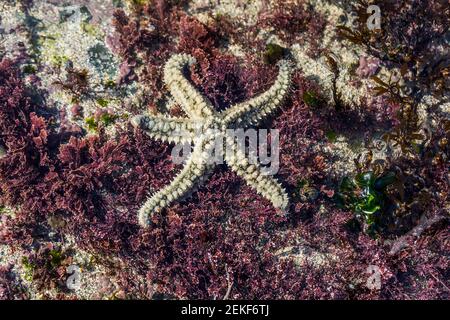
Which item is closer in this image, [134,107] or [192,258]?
[192,258]

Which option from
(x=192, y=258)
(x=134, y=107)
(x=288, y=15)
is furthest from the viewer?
Result: (x=288, y=15)

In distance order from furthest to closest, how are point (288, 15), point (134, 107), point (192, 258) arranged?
point (288, 15), point (134, 107), point (192, 258)

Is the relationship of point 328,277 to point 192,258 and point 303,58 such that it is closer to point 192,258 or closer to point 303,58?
point 192,258

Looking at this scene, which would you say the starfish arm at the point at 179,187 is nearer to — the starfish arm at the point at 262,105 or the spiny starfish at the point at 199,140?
the spiny starfish at the point at 199,140

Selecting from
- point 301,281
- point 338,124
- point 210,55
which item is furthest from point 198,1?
point 301,281

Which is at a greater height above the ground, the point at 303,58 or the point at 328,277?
the point at 303,58

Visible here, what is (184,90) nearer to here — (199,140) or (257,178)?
(199,140)
